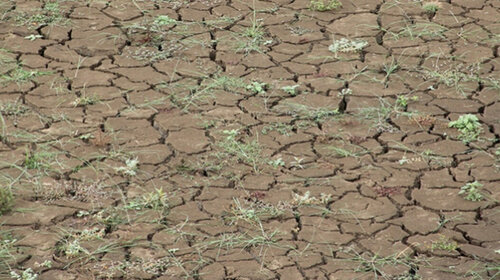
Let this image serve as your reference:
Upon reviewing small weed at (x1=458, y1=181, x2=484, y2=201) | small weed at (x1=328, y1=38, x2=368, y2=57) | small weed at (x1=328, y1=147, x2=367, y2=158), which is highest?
small weed at (x1=458, y1=181, x2=484, y2=201)

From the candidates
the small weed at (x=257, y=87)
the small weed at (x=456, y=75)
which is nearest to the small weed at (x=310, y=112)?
the small weed at (x=257, y=87)

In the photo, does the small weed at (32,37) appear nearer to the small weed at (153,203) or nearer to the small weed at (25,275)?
the small weed at (153,203)

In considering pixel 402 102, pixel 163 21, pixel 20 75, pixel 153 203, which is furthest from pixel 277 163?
pixel 163 21

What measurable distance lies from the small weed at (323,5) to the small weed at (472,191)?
2.72m

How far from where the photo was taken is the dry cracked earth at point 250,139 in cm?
588

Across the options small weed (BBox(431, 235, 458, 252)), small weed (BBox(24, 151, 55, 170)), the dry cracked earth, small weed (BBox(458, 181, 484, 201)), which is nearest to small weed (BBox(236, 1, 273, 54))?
the dry cracked earth

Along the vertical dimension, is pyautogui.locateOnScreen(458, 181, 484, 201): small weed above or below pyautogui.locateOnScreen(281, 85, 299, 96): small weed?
above

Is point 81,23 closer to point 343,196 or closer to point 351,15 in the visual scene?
point 351,15

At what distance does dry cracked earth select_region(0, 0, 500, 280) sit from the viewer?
5883mm

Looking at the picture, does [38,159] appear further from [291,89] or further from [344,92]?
[344,92]

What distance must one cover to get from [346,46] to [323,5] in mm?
692

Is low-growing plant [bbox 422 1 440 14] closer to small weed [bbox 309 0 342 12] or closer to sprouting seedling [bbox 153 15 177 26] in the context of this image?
small weed [bbox 309 0 342 12]

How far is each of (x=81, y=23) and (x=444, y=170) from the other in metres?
3.26

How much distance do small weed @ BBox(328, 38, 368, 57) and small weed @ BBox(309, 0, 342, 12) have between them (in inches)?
22.9
